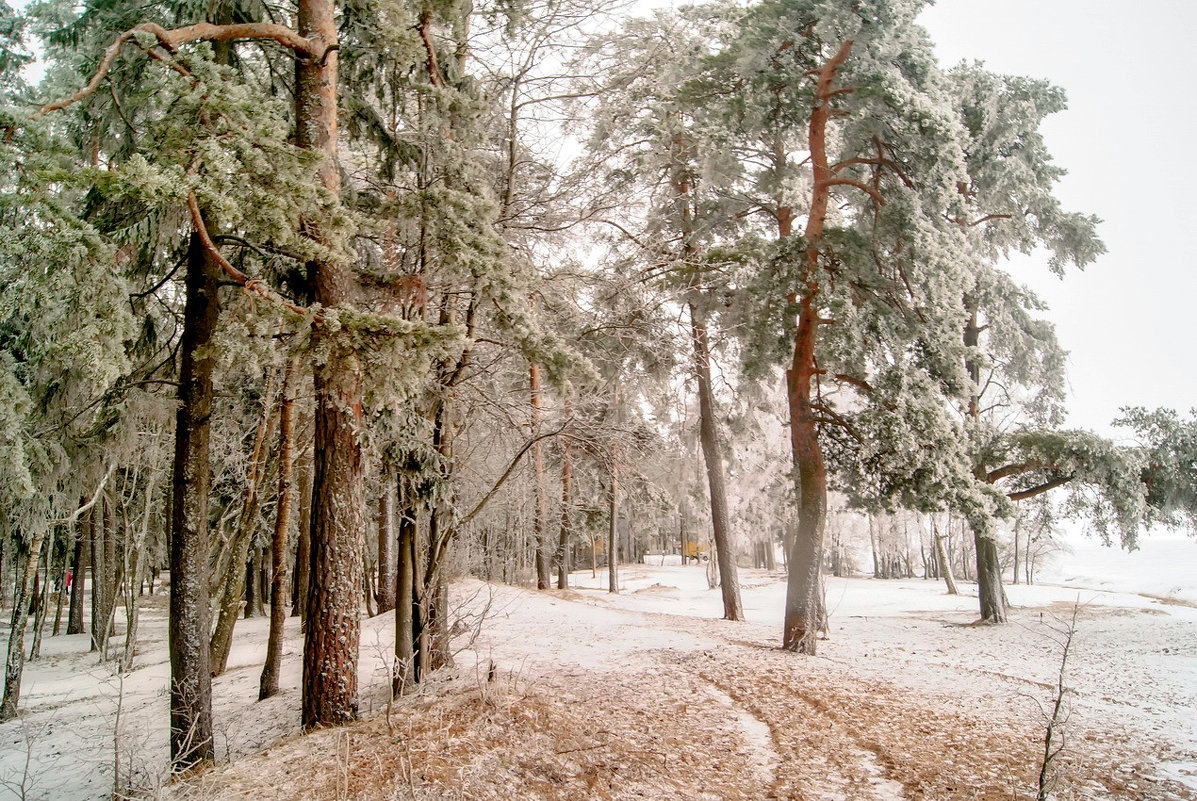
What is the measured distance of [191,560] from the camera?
18.0ft

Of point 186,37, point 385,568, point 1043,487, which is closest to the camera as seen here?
point 186,37

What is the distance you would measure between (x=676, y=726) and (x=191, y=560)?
437 centimetres

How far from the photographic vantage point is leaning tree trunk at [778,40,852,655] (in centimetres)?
914

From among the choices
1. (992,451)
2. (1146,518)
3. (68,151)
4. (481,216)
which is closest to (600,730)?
(481,216)

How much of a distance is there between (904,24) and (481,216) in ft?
20.2

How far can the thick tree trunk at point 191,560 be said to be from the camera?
5387 mm

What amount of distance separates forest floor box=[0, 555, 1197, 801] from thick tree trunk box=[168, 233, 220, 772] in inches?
16.8

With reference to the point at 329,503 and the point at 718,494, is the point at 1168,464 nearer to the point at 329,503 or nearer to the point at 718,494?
the point at 718,494

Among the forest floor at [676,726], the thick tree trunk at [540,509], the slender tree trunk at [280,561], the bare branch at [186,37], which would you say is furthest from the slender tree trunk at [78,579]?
the bare branch at [186,37]

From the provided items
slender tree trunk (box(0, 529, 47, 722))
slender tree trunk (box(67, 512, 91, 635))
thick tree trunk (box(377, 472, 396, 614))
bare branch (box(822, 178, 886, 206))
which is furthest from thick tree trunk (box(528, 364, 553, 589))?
slender tree trunk (box(67, 512, 91, 635))

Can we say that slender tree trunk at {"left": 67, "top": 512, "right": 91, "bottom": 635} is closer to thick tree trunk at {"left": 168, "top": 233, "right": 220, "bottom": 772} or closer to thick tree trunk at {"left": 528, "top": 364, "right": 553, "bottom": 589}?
thick tree trunk at {"left": 528, "top": 364, "right": 553, "bottom": 589}

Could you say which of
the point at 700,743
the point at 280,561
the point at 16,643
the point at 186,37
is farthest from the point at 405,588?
the point at 16,643

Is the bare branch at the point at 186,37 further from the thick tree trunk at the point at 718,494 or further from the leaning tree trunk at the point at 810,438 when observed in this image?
the thick tree trunk at the point at 718,494

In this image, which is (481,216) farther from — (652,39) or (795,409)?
(795,409)
